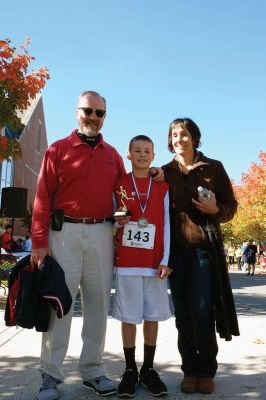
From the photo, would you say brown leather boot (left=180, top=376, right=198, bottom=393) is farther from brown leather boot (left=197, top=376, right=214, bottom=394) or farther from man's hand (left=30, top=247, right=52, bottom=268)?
man's hand (left=30, top=247, right=52, bottom=268)

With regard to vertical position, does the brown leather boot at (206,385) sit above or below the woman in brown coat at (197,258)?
below

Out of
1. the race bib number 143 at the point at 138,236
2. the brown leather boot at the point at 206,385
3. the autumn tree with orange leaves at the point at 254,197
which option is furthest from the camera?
the autumn tree with orange leaves at the point at 254,197

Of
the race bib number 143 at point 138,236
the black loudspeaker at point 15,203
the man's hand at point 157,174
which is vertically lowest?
the race bib number 143 at point 138,236

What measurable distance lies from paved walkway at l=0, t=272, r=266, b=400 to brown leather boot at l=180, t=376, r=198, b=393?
5 centimetres

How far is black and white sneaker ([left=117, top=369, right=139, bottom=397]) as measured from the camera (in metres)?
3.30

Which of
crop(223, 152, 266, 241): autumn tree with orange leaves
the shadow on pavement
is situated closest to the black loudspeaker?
the shadow on pavement

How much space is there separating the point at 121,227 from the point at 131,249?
19 cm

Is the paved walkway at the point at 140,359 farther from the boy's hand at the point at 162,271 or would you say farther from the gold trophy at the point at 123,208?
the gold trophy at the point at 123,208

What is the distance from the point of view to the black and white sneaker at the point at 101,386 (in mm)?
3326

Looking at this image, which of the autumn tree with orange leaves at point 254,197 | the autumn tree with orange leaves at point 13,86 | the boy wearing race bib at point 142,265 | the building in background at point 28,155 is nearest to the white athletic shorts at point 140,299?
the boy wearing race bib at point 142,265

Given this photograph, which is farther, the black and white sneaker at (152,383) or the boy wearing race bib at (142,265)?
the boy wearing race bib at (142,265)

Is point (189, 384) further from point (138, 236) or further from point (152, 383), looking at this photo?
point (138, 236)

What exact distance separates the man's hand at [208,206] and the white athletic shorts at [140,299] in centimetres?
62

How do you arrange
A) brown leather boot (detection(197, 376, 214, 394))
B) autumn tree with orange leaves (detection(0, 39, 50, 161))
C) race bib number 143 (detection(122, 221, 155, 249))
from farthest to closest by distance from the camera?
autumn tree with orange leaves (detection(0, 39, 50, 161)), race bib number 143 (detection(122, 221, 155, 249)), brown leather boot (detection(197, 376, 214, 394))
